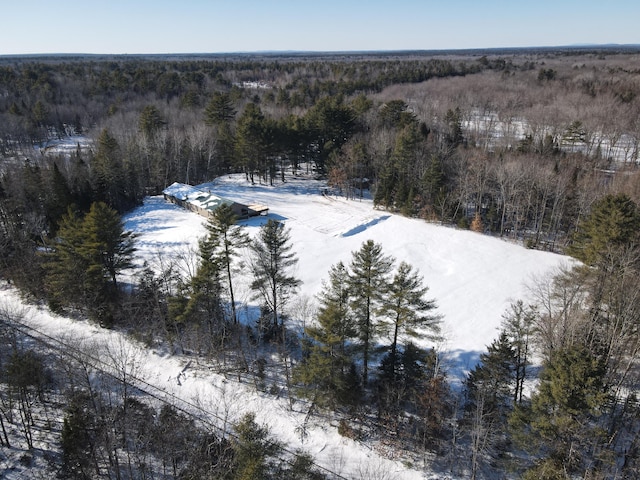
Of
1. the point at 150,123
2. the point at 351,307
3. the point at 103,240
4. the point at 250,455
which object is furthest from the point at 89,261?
the point at 150,123

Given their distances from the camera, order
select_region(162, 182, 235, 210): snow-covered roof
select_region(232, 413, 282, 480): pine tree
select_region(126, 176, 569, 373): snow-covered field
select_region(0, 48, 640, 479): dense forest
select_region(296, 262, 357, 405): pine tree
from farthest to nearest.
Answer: select_region(162, 182, 235, 210): snow-covered roof → select_region(126, 176, 569, 373): snow-covered field → select_region(296, 262, 357, 405): pine tree → select_region(0, 48, 640, 479): dense forest → select_region(232, 413, 282, 480): pine tree

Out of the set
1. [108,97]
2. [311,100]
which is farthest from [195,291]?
[108,97]

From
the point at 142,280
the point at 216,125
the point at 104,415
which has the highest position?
the point at 216,125

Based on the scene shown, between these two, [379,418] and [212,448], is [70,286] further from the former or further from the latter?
[379,418]

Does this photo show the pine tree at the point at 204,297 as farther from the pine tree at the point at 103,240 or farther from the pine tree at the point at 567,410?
the pine tree at the point at 567,410

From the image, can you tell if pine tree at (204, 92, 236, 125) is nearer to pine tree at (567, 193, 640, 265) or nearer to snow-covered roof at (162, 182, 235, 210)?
snow-covered roof at (162, 182, 235, 210)

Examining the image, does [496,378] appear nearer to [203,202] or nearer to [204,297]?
[204,297]

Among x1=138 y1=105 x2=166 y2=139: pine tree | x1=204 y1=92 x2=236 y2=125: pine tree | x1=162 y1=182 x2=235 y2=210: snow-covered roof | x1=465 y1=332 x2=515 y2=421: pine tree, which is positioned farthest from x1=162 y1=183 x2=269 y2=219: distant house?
x1=465 y1=332 x2=515 y2=421: pine tree
